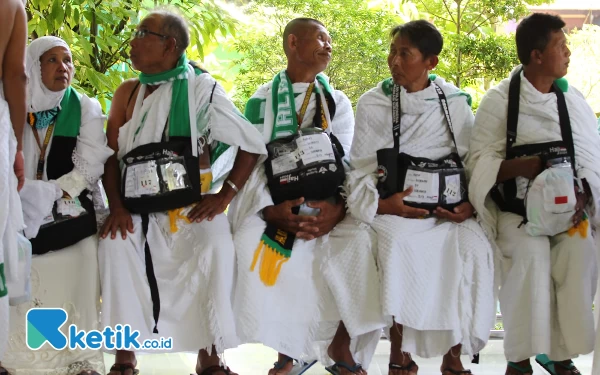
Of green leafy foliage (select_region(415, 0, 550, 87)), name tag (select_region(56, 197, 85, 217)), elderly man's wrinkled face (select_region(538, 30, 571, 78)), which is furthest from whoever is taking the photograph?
green leafy foliage (select_region(415, 0, 550, 87))

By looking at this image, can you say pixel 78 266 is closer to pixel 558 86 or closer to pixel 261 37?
pixel 261 37

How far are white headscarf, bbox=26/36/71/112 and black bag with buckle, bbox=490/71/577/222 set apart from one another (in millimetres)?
2190

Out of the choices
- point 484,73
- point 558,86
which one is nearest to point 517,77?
point 558,86

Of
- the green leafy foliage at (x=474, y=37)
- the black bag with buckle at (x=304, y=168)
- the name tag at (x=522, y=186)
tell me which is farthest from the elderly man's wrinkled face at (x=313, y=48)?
the name tag at (x=522, y=186)

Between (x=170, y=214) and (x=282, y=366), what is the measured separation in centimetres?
91

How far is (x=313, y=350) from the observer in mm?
3758

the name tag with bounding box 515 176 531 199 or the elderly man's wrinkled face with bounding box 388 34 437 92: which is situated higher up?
the elderly man's wrinkled face with bounding box 388 34 437 92

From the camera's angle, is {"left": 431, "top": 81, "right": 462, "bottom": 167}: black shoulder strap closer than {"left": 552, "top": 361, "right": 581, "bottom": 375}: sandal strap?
No

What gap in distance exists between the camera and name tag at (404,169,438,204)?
12.3 ft

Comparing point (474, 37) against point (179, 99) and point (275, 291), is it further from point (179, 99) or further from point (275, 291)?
point (275, 291)

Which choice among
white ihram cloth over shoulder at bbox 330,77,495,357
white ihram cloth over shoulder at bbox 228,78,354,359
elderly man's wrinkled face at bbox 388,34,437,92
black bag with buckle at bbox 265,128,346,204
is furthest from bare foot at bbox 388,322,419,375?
elderly man's wrinkled face at bbox 388,34,437,92

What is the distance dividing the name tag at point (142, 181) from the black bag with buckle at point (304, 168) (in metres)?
0.56

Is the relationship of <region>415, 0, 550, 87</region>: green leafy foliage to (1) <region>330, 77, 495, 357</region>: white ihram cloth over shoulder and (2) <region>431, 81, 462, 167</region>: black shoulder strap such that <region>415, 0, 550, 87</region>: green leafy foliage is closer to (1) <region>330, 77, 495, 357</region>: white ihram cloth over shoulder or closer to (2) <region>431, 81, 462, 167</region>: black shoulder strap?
(2) <region>431, 81, 462, 167</region>: black shoulder strap

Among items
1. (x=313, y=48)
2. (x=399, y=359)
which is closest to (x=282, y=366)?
(x=399, y=359)
